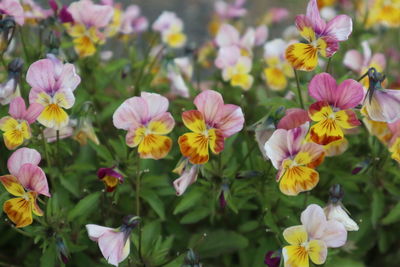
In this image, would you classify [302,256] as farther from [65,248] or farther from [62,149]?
[62,149]

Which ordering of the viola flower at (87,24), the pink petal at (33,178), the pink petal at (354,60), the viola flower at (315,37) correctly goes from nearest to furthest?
the pink petal at (33,178)
the viola flower at (315,37)
the viola flower at (87,24)
the pink petal at (354,60)

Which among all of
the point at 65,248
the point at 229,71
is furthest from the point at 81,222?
the point at 229,71

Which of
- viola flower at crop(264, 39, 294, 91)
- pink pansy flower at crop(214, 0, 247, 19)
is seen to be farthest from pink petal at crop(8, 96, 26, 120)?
pink pansy flower at crop(214, 0, 247, 19)

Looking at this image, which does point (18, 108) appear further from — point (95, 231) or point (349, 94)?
point (349, 94)

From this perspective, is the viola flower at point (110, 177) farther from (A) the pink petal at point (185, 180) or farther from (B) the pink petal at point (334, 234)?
(B) the pink petal at point (334, 234)

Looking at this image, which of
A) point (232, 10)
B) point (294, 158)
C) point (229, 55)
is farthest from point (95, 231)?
point (232, 10)

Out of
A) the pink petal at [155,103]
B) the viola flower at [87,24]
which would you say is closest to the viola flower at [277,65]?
the viola flower at [87,24]
